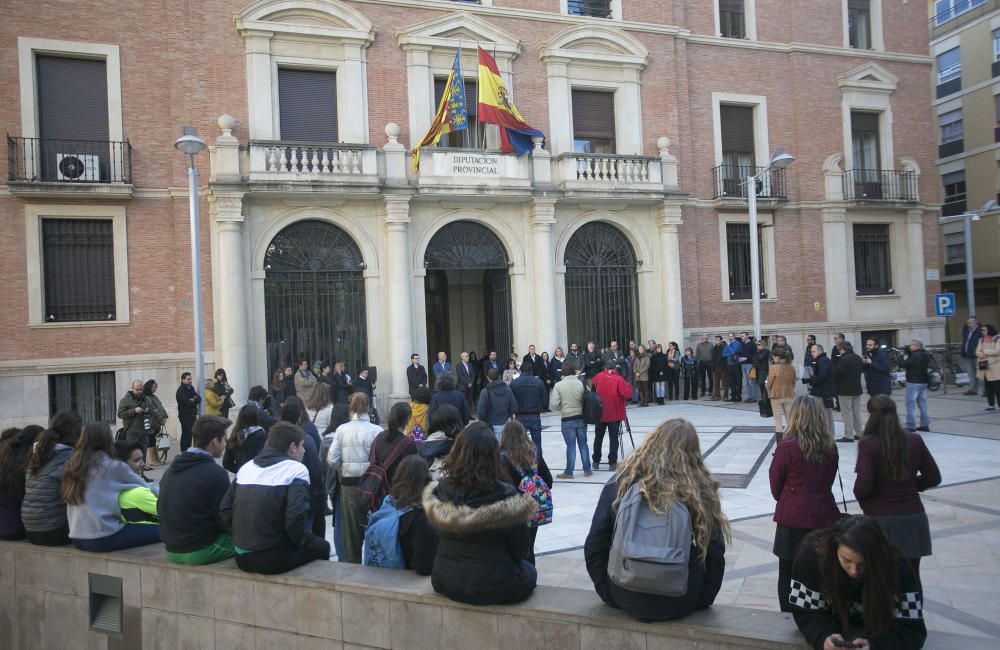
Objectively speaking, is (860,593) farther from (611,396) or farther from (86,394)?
(86,394)

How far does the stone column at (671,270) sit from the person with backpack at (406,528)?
683 inches

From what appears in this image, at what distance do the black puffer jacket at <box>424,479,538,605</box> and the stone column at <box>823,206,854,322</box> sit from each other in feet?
72.5

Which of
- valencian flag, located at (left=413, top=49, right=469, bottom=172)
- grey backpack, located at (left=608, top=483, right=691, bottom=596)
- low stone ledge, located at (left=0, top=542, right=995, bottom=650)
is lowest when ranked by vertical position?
low stone ledge, located at (left=0, top=542, right=995, bottom=650)

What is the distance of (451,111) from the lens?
723 inches

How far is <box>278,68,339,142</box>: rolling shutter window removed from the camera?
742 inches

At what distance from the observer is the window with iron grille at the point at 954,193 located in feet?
112

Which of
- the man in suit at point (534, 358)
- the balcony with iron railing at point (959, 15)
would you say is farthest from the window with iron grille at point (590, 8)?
the balcony with iron railing at point (959, 15)

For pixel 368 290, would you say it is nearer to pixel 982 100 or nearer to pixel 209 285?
pixel 209 285

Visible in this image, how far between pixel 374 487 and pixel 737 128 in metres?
21.1

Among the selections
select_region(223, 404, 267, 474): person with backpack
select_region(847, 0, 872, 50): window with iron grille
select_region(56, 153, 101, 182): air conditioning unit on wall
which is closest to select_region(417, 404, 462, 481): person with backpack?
select_region(223, 404, 267, 474): person with backpack

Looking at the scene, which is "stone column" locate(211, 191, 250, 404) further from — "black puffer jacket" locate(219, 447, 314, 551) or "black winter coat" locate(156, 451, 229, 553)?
"black puffer jacket" locate(219, 447, 314, 551)

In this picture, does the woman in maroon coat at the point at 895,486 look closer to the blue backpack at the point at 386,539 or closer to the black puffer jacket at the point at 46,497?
the blue backpack at the point at 386,539

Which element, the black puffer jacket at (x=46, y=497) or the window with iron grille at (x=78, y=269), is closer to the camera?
the black puffer jacket at (x=46, y=497)

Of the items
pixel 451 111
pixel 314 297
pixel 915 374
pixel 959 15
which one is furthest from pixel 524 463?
pixel 959 15
